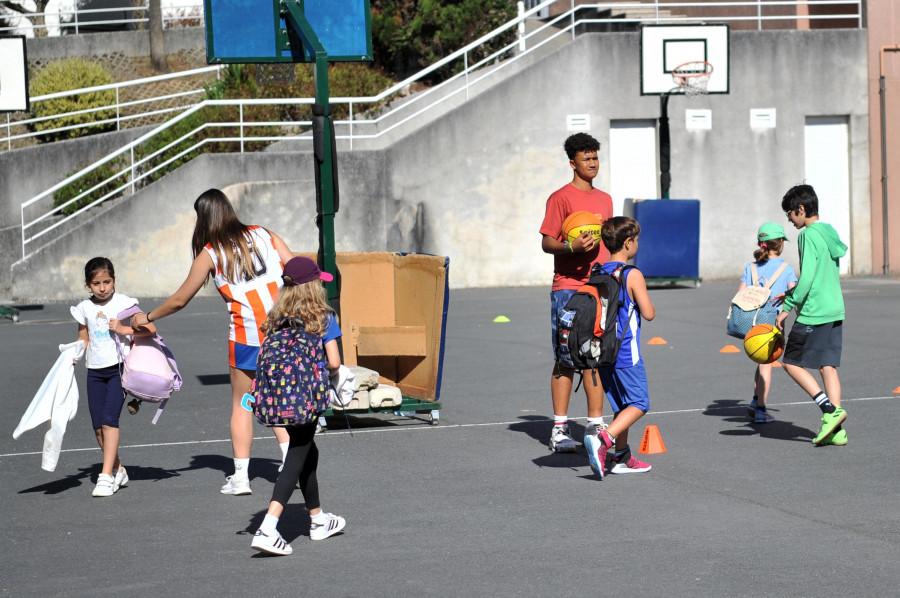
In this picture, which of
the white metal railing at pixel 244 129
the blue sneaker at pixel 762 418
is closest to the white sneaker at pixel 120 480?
the blue sneaker at pixel 762 418

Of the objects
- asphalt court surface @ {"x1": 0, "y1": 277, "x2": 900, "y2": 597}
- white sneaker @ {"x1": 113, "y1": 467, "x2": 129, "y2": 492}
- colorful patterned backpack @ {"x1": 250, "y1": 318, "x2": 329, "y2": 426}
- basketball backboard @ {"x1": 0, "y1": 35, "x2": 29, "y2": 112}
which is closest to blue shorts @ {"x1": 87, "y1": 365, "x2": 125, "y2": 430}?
white sneaker @ {"x1": 113, "y1": 467, "x2": 129, "y2": 492}

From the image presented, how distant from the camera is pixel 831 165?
24.0 meters

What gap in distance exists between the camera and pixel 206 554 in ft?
19.5

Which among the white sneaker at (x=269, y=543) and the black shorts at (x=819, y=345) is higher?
the black shorts at (x=819, y=345)

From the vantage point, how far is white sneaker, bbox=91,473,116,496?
7285 mm

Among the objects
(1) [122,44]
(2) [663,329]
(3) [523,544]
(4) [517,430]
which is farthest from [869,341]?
(1) [122,44]

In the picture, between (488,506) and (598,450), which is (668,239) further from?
(488,506)

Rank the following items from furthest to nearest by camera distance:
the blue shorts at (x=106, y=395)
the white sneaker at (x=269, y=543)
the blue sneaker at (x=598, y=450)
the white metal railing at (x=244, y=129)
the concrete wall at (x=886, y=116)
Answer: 1. the concrete wall at (x=886, y=116)
2. the white metal railing at (x=244, y=129)
3. the blue shorts at (x=106, y=395)
4. the blue sneaker at (x=598, y=450)
5. the white sneaker at (x=269, y=543)

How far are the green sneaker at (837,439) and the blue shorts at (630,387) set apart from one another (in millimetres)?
1488

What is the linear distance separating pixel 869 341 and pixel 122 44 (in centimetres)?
2328

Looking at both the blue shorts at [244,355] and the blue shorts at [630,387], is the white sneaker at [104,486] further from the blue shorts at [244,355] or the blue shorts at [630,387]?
the blue shorts at [630,387]

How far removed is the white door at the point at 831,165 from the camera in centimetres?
2388

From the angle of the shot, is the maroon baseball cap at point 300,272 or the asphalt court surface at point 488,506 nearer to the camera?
the asphalt court surface at point 488,506

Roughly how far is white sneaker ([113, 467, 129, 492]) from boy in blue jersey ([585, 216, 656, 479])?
2.91 m
